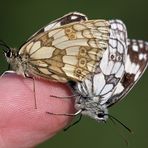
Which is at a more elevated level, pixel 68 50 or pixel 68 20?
pixel 68 20

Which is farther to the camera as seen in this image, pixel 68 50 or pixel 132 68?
pixel 132 68

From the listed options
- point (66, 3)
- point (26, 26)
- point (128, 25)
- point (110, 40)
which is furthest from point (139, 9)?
point (110, 40)

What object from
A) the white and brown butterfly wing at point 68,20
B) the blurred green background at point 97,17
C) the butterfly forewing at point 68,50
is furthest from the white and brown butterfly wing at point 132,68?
the blurred green background at point 97,17

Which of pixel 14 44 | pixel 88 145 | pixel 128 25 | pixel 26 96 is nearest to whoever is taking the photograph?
pixel 26 96

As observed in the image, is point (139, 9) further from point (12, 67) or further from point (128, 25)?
point (12, 67)

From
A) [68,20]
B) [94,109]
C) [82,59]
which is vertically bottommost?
[94,109]

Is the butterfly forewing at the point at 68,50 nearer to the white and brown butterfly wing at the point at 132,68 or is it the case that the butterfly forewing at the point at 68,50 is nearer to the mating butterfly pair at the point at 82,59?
the mating butterfly pair at the point at 82,59

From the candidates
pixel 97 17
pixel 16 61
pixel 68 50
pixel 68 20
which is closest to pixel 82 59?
pixel 68 50

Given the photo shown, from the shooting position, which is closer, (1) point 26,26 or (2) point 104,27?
(2) point 104,27

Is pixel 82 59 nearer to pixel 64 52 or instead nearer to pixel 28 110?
pixel 64 52
